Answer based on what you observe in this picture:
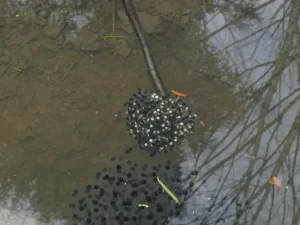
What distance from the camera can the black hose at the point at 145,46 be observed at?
2.21 meters

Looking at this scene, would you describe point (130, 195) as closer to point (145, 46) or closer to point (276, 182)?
point (276, 182)

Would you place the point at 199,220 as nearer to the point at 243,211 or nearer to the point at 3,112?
the point at 243,211

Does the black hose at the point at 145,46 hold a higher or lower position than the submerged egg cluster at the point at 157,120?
higher

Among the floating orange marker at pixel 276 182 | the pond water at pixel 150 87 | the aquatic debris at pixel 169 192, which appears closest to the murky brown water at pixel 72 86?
the pond water at pixel 150 87

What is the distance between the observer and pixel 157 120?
211cm

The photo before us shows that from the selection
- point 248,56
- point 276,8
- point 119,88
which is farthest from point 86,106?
point 276,8

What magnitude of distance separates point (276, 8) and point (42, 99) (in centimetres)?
127

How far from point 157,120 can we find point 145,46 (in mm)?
423

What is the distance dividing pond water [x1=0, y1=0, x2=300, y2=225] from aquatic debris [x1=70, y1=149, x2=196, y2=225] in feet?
0.11

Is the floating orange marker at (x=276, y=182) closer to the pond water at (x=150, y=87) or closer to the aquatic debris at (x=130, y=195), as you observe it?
the pond water at (x=150, y=87)

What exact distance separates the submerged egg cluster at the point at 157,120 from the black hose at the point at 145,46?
0.17ft

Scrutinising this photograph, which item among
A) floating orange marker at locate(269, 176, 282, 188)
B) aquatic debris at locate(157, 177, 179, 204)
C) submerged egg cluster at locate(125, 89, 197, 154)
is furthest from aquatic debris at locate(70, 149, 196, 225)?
floating orange marker at locate(269, 176, 282, 188)

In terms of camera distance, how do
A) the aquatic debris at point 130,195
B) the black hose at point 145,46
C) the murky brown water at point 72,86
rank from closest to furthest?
the aquatic debris at point 130,195
the murky brown water at point 72,86
the black hose at point 145,46

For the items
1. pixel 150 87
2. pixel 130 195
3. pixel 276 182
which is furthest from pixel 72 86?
pixel 276 182
